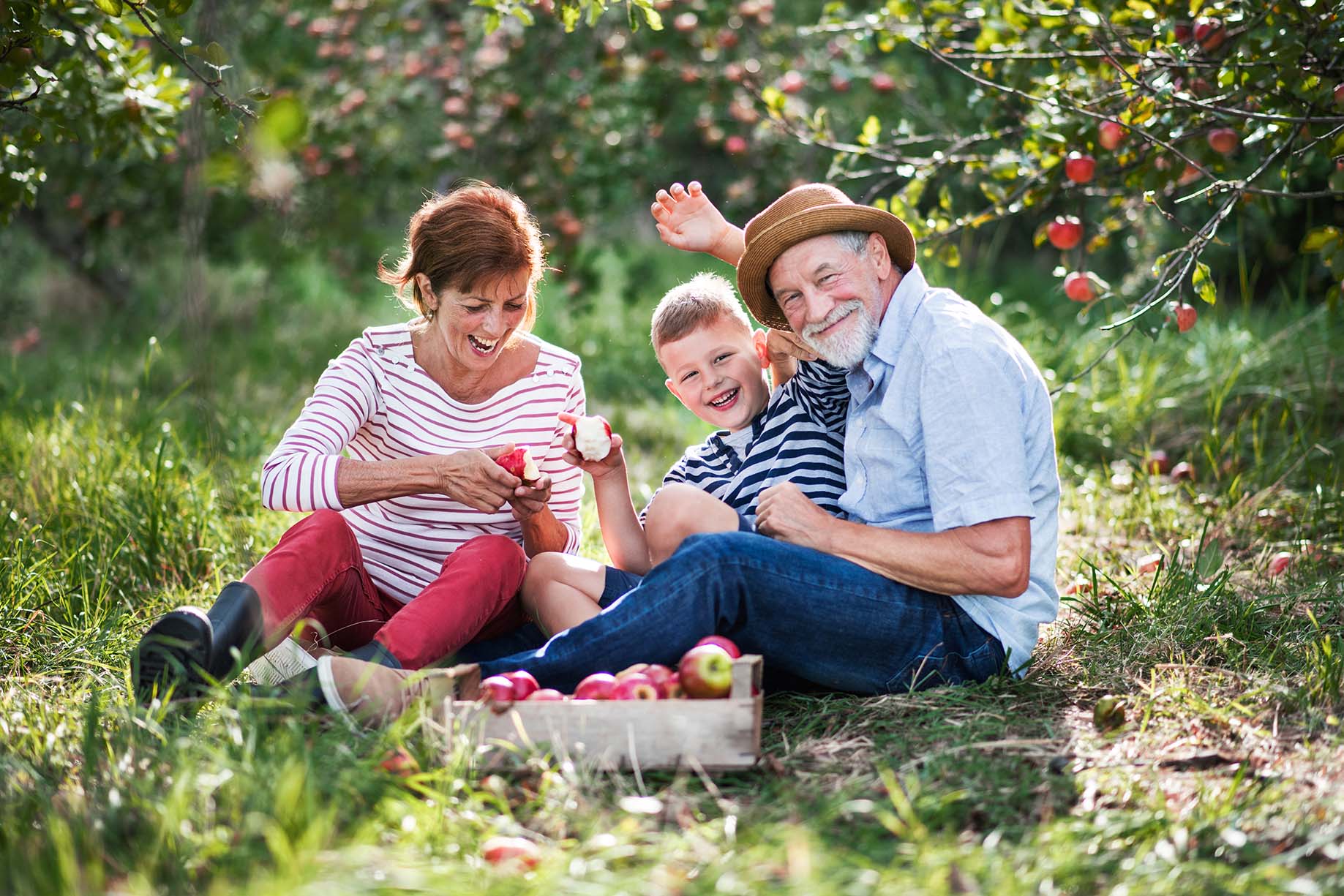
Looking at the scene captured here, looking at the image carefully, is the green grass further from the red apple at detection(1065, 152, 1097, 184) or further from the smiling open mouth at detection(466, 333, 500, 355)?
the red apple at detection(1065, 152, 1097, 184)

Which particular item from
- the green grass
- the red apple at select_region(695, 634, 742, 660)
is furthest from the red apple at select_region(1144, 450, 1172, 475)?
the red apple at select_region(695, 634, 742, 660)

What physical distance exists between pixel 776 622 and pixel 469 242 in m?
1.29

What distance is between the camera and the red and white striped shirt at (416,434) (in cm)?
331

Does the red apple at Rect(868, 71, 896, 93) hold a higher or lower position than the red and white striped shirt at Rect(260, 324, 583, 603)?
higher

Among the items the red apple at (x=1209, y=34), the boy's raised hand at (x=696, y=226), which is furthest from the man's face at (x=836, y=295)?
the red apple at (x=1209, y=34)

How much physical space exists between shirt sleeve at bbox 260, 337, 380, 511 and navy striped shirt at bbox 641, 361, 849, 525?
0.92 metres

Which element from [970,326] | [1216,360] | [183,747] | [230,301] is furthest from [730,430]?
[230,301]

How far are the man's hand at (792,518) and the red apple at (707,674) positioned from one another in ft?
1.33

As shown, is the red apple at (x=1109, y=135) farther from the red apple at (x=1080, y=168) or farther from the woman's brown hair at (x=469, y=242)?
the woman's brown hair at (x=469, y=242)

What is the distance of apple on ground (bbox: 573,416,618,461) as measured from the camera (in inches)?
124

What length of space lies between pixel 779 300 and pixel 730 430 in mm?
475

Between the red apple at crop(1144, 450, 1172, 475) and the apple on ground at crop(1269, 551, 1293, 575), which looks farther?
the red apple at crop(1144, 450, 1172, 475)

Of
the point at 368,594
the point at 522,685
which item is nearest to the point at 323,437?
the point at 368,594

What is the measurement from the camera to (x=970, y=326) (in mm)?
2676
